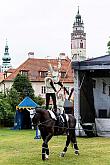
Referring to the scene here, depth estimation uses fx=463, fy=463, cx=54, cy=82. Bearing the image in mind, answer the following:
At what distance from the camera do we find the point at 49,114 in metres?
13.3

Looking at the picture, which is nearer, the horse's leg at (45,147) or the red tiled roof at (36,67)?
the horse's leg at (45,147)

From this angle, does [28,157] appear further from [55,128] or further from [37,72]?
[37,72]

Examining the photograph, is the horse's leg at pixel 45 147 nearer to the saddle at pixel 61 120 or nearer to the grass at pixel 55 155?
the grass at pixel 55 155

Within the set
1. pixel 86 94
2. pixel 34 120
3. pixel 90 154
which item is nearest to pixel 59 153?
pixel 90 154

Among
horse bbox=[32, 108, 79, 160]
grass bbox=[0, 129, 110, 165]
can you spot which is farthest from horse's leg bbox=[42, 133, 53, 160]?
grass bbox=[0, 129, 110, 165]

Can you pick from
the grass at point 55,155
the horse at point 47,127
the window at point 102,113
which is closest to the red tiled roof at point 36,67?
the window at point 102,113

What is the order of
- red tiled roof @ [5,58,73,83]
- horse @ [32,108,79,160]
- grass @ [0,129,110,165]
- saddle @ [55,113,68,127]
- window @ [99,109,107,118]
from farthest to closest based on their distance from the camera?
red tiled roof @ [5,58,73,83] < window @ [99,109,107,118] < saddle @ [55,113,68,127] < horse @ [32,108,79,160] < grass @ [0,129,110,165]

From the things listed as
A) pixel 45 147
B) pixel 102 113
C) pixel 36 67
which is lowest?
pixel 45 147

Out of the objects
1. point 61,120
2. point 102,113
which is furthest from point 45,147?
point 102,113

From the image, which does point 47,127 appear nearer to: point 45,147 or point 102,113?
point 45,147

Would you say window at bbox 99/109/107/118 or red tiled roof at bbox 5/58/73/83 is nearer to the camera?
window at bbox 99/109/107/118

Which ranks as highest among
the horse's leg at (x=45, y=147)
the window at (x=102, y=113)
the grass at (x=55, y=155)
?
the window at (x=102, y=113)

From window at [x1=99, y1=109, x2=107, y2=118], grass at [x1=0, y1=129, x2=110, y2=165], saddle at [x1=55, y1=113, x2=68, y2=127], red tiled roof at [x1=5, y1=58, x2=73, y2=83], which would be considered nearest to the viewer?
grass at [x1=0, y1=129, x2=110, y2=165]

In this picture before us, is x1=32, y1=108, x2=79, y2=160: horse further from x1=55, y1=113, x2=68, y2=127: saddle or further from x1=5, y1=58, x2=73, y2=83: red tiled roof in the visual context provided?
x1=5, y1=58, x2=73, y2=83: red tiled roof
